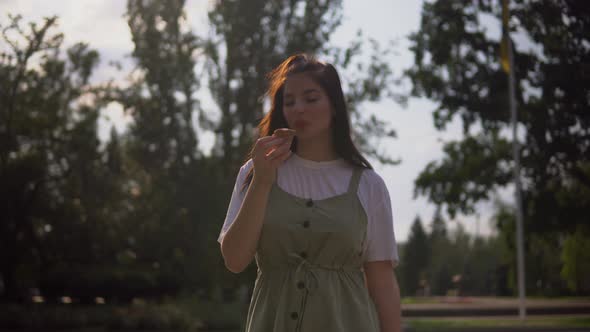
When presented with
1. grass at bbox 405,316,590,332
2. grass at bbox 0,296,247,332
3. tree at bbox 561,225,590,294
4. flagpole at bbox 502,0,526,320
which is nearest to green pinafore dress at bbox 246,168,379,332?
grass at bbox 0,296,247,332

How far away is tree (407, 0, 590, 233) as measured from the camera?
23891mm

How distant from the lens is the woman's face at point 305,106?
2.65 metres

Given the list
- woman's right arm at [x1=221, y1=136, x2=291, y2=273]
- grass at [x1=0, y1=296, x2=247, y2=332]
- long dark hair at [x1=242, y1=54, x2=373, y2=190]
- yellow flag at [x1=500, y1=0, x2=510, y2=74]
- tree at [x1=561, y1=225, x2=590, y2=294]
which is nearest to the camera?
woman's right arm at [x1=221, y1=136, x2=291, y2=273]

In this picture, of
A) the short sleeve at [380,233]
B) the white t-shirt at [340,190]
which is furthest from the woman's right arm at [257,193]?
the short sleeve at [380,233]

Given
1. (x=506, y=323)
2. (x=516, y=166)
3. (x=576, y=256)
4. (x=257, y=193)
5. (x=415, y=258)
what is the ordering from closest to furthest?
1. (x=257, y=193)
2. (x=506, y=323)
3. (x=516, y=166)
4. (x=576, y=256)
5. (x=415, y=258)

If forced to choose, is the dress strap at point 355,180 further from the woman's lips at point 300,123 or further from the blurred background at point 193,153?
the blurred background at point 193,153

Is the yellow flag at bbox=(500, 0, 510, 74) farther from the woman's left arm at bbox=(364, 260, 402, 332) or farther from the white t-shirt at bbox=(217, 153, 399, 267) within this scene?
the woman's left arm at bbox=(364, 260, 402, 332)

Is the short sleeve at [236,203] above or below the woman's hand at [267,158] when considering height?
below

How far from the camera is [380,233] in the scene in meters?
2.63

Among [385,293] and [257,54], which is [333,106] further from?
[257,54]

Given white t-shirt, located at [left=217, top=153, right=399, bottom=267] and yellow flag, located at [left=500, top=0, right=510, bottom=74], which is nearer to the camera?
white t-shirt, located at [left=217, top=153, right=399, bottom=267]

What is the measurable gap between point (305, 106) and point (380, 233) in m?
0.51

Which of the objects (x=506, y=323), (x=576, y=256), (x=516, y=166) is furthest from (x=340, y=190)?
(x=576, y=256)

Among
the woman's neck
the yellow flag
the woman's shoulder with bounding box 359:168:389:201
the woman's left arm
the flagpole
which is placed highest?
the yellow flag
